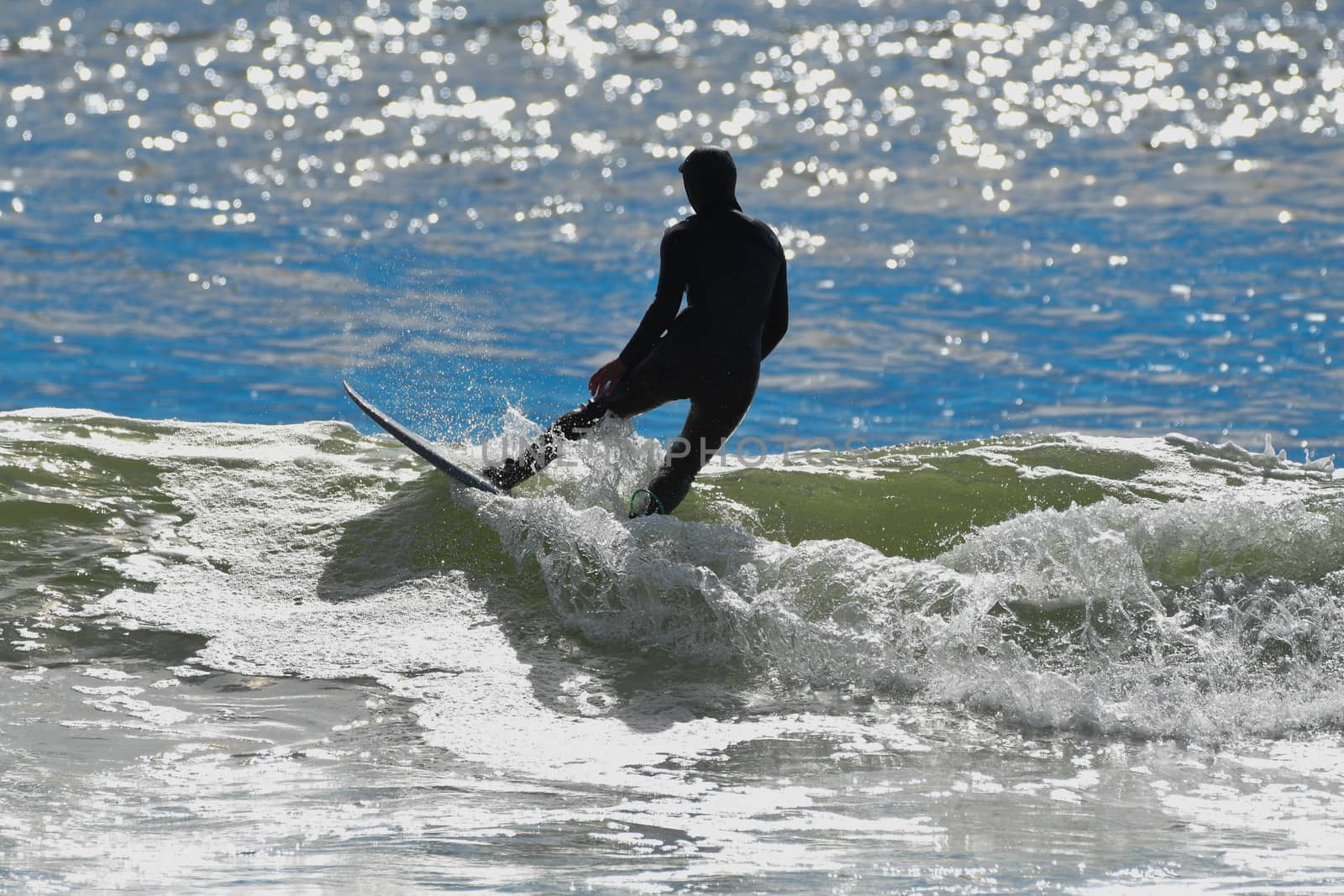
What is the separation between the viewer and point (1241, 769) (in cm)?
395

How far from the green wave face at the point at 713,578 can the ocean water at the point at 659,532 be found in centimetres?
2

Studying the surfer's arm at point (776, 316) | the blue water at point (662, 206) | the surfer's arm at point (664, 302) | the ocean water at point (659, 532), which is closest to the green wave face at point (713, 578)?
the ocean water at point (659, 532)

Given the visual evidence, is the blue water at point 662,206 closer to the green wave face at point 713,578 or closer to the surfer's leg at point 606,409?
the surfer's leg at point 606,409

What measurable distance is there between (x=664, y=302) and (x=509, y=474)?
3.34ft

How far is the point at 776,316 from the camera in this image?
19.1 feet

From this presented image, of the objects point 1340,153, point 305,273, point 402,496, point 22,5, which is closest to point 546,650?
point 402,496

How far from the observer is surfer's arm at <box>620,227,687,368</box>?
549 cm

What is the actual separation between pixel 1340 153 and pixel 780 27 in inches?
345

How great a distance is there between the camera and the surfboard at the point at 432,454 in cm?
597

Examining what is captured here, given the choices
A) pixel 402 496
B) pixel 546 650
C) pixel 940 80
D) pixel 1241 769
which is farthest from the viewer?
pixel 940 80

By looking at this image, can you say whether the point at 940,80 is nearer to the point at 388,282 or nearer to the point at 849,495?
the point at 388,282

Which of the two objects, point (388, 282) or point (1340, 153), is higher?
point (1340, 153)

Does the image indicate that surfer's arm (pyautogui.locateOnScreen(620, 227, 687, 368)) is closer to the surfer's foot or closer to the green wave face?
the green wave face

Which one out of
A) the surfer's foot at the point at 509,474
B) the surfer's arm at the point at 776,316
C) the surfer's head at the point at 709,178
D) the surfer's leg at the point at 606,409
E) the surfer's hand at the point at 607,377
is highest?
the surfer's head at the point at 709,178
